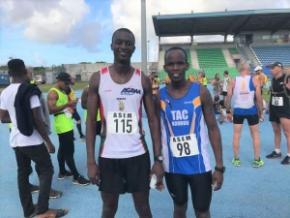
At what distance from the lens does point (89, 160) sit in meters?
3.21

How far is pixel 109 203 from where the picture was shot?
334 cm

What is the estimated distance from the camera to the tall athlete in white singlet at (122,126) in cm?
312

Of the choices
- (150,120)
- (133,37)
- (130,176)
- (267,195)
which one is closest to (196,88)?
(150,120)

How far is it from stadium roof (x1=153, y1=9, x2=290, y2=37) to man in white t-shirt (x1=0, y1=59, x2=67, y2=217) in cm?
3403

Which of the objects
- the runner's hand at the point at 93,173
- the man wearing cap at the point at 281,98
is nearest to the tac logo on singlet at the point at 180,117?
the runner's hand at the point at 93,173

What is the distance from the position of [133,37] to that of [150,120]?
0.75m

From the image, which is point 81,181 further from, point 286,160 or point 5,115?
point 286,160

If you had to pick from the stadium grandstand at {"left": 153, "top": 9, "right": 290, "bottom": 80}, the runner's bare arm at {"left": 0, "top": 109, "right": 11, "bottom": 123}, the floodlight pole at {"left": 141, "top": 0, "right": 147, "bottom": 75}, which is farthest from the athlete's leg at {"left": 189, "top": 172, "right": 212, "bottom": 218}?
the stadium grandstand at {"left": 153, "top": 9, "right": 290, "bottom": 80}

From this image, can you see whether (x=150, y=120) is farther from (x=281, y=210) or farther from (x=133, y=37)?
(x=281, y=210)

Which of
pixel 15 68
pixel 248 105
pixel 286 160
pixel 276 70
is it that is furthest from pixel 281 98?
pixel 15 68

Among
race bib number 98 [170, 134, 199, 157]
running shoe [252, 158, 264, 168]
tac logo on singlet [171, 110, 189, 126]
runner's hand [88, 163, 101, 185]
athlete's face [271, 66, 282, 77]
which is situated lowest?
running shoe [252, 158, 264, 168]

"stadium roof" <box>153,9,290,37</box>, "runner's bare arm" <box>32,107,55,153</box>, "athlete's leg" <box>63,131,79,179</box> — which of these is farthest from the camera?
"stadium roof" <box>153,9,290,37</box>

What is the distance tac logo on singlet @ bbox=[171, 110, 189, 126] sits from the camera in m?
3.17

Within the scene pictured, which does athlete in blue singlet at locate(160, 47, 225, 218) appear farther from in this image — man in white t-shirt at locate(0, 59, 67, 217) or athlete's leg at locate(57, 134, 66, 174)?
athlete's leg at locate(57, 134, 66, 174)
